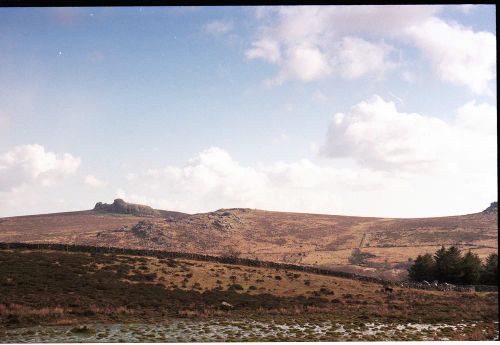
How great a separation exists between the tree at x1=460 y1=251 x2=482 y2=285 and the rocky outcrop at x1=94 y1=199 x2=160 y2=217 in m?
152

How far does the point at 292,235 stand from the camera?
126 metres

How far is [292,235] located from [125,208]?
8824 centimetres

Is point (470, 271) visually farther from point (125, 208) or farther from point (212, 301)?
point (125, 208)

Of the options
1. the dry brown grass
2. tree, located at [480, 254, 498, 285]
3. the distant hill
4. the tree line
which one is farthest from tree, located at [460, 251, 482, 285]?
the dry brown grass

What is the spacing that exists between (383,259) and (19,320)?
7947 cm

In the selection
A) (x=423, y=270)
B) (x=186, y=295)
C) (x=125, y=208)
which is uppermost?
(x=125, y=208)

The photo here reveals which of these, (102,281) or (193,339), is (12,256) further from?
(193,339)

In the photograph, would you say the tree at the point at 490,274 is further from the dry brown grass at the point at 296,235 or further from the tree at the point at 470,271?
the dry brown grass at the point at 296,235

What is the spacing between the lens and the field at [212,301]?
69.9 feet

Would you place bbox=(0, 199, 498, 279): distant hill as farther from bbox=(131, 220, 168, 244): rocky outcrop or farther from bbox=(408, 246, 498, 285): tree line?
bbox=(408, 246, 498, 285): tree line

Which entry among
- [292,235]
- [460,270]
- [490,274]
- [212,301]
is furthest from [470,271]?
[292,235]

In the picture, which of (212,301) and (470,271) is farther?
(470,271)

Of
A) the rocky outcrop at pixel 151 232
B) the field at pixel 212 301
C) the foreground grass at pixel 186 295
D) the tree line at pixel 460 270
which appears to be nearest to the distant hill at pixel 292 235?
the rocky outcrop at pixel 151 232

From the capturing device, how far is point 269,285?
38125 mm
